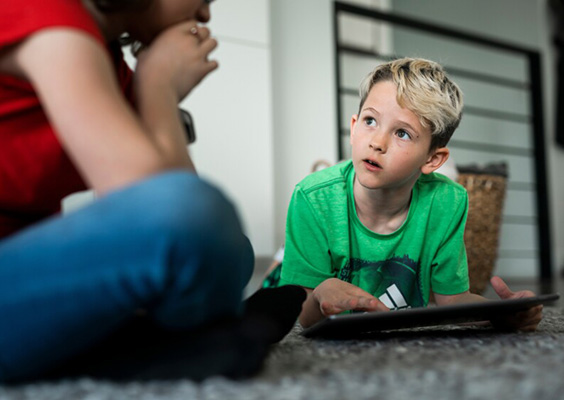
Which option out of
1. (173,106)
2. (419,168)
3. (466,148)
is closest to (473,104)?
(466,148)

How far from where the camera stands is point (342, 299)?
895 mm

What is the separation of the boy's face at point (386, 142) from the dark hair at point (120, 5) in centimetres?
52

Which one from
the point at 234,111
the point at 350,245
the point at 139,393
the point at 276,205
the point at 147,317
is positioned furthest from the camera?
the point at 276,205

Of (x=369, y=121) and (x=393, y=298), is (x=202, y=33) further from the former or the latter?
(x=393, y=298)

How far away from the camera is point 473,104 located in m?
3.73

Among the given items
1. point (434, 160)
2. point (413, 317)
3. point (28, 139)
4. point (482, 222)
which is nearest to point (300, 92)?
point (482, 222)

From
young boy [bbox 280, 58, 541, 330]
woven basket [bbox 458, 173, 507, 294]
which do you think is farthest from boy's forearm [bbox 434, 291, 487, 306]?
woven basket [bbox 458, 173, 507, 294]

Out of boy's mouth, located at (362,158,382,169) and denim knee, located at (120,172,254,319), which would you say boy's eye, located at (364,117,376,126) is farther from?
denim knee, located at (120,172,254,319)

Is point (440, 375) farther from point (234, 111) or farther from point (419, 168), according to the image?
point (234, 111)

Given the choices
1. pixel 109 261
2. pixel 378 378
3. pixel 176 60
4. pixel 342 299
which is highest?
pixel 176 60

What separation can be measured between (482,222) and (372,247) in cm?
101

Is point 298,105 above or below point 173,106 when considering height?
below

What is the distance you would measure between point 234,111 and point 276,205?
402 millimetres

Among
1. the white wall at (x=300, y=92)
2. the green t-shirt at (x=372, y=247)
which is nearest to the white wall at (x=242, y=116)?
the white wall at (x=300, y=92)
